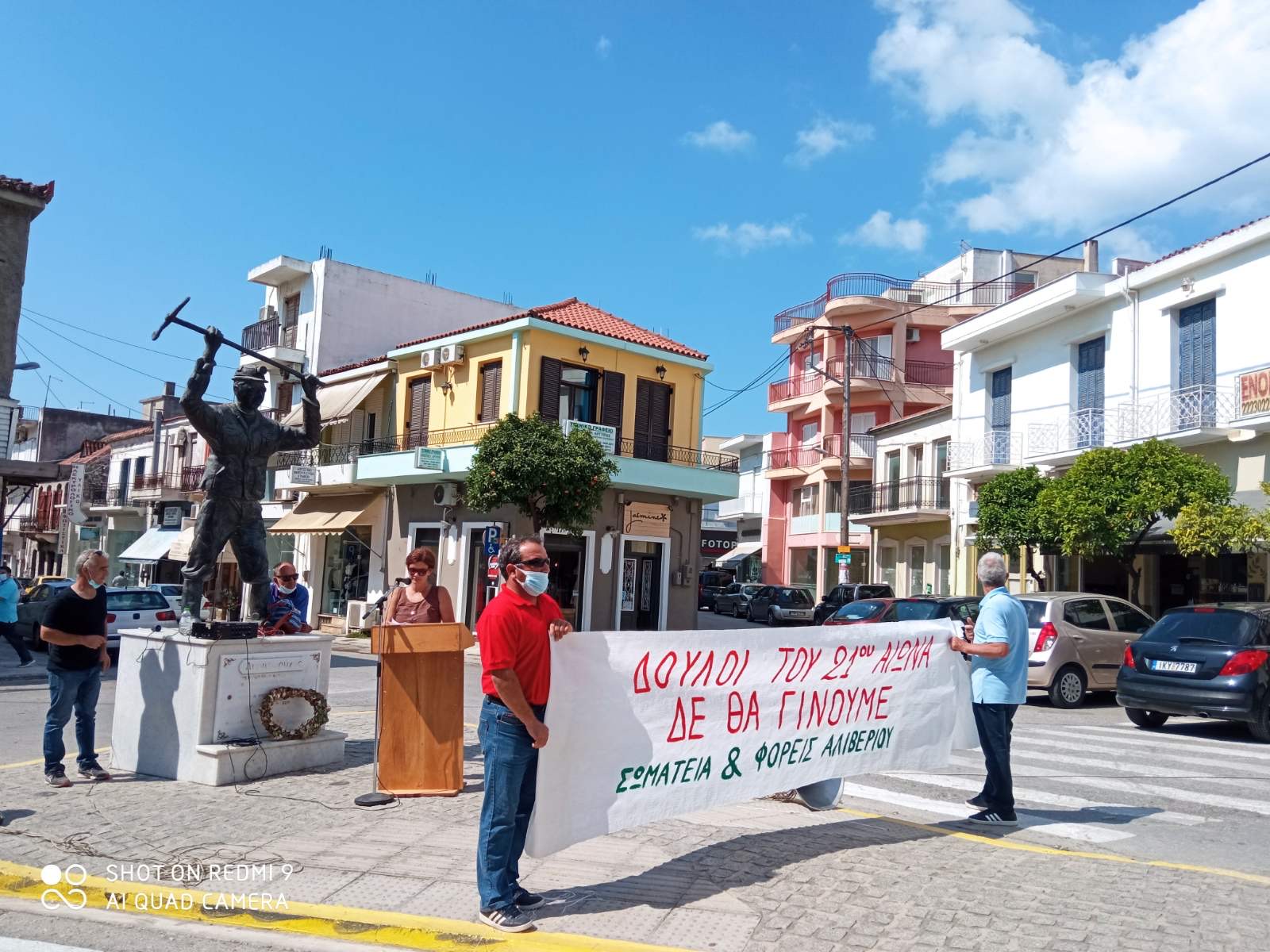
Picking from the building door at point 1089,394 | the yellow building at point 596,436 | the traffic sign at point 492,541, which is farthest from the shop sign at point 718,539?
the traffic sign at point 492,541

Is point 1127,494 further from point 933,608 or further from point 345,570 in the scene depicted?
point 345,570

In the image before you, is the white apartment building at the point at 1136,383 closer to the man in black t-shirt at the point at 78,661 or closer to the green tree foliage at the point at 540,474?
the green tree foliage at the point at 540,474

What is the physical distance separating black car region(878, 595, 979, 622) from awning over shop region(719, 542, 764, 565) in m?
32.7

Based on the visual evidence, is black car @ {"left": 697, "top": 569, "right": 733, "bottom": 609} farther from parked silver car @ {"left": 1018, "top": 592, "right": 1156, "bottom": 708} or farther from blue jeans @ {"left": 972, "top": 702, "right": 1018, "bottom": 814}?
blue jeans @ {"left": 972, "top": 702, "right": 1018, "bottom": 814}

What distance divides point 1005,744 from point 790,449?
40.1 meters

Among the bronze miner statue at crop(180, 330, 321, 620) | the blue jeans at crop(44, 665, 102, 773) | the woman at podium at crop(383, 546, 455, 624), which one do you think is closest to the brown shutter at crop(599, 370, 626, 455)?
the bronze miner statue at crop(180, 330, 321, 620)

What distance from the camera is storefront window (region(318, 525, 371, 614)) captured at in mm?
31766

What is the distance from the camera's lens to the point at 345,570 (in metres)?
33.1

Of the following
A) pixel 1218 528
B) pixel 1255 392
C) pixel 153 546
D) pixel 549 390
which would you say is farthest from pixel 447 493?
pixel 1255 392

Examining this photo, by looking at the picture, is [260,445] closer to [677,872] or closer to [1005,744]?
[677,872]

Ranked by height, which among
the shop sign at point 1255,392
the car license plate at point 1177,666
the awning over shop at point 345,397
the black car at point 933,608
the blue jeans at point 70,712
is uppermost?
the awning over shop at point 345,397

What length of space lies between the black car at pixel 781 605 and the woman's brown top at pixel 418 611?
28.9 m

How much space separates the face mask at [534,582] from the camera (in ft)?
15.7

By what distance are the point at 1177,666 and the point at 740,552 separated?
40.4m
